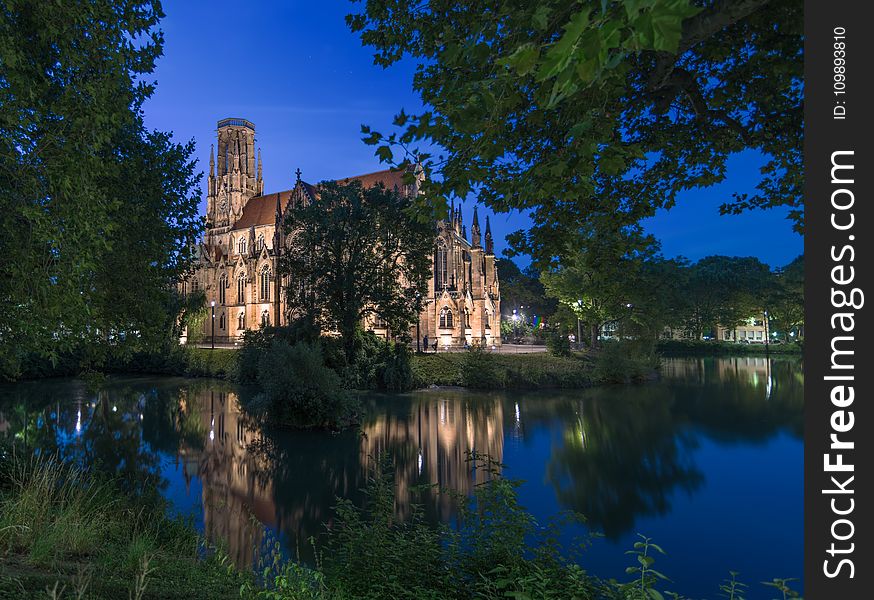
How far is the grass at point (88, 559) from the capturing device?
11.7 ft

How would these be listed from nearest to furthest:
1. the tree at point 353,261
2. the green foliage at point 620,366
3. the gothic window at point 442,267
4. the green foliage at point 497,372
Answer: the tree at point 353,261 → the green foliage at point 497,372 → the green foliage at point 620,366 → the gothic window at point 442,267

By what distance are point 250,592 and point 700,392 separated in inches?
1233

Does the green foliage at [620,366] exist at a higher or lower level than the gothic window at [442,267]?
lower

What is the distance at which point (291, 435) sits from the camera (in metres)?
17.5

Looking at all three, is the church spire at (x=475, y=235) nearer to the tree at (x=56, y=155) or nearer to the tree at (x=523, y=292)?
the tree at (x=523, y=292)

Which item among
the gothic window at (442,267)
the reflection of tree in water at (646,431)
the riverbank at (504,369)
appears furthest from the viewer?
the gothic window at (442,267)

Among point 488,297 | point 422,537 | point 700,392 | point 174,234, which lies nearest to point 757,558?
Result: point 422,537

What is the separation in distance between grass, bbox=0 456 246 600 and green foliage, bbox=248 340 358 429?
10.8 m

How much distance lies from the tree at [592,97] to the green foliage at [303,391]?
13871 mm

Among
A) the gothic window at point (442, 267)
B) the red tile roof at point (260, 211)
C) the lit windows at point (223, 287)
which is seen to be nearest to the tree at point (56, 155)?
the gothic window at point (442, 267)

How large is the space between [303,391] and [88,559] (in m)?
13.2

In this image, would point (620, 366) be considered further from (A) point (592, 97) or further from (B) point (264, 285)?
(B) point (264, 285)

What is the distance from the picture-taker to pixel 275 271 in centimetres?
4503

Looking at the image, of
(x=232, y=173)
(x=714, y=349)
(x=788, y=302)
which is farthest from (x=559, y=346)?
(x=232, y=173)
